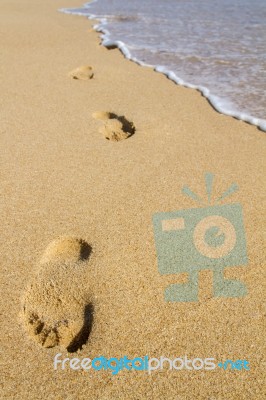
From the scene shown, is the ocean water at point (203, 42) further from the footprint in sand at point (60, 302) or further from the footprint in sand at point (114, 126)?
the footprint in sand at point (60, 302)

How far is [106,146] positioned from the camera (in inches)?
→ 94.3

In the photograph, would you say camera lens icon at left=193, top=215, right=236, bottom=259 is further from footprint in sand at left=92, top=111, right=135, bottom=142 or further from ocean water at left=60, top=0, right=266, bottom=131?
ocean water at left=60, top=0, right=266, bottom=131

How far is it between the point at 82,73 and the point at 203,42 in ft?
7.33

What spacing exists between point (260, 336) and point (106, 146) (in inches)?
58.7

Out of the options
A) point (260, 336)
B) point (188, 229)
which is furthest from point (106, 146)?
point (260, 336)

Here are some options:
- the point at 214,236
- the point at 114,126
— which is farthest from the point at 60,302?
the point at 114,126

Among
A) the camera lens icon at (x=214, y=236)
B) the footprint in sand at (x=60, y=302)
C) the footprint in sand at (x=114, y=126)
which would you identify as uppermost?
the footprint in sand at (x=114, y=126)

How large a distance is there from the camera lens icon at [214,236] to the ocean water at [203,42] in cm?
119

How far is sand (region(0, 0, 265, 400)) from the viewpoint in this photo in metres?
1.22

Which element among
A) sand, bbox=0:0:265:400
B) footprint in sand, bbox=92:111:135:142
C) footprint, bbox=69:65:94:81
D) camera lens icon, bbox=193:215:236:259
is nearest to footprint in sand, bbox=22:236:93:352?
sand, bbox=0:0:265:400

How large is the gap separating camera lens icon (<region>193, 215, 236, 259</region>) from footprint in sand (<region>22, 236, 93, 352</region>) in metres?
0.50

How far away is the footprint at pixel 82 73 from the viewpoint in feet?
11.7

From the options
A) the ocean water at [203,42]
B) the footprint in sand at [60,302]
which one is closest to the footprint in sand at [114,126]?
the ocean water at [203,42]

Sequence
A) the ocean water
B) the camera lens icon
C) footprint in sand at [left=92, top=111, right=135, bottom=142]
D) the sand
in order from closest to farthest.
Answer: the sand, the camera lens icon, footprint in sand at [left=92, top=111, right=135, bottom=142], the ocean water
